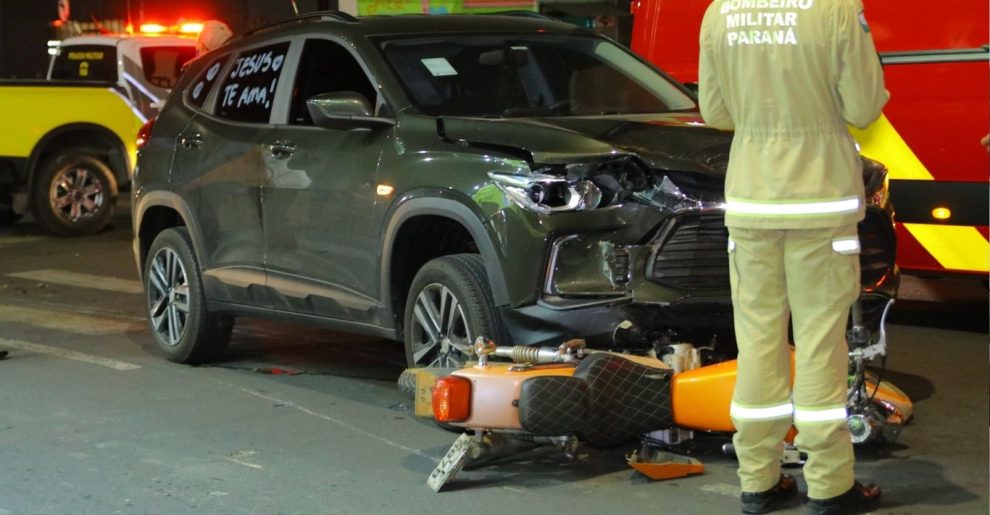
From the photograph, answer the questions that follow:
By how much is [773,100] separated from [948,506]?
5.14ft

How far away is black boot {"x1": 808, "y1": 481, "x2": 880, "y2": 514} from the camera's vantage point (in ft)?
15.7

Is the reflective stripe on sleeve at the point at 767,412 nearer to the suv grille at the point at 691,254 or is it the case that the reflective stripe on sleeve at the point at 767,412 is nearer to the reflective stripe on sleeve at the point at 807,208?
the reflective stripe on sleeve at the point at 807,208

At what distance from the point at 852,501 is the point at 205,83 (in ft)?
15.7

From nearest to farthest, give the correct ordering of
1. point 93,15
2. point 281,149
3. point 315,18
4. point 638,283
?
1. point 638,283
2. point 281,149
3. point 315,18
4. point 93,15

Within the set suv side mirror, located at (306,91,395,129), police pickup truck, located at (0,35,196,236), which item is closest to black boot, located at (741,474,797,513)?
suv side mirror, located at (306,91,395,129)

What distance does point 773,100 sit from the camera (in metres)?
4.68

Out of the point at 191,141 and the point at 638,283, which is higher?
the point at 191,141

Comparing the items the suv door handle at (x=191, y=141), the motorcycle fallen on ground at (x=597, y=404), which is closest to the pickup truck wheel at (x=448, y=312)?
the motorcycle fallen on ground at (x=597, y=404)

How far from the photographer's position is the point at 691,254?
577 centimetres

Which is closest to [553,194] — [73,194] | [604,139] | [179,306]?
[604,139]

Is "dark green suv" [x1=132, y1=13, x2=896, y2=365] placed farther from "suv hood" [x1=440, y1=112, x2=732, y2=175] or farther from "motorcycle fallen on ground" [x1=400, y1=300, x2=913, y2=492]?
"motorcycle fallen on ground" [x1=400, y1=300, x2=913, y2=492]

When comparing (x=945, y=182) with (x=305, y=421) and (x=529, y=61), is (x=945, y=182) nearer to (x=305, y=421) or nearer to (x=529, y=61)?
(x=529, y=61)

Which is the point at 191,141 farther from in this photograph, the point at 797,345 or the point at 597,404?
the point at 797,345

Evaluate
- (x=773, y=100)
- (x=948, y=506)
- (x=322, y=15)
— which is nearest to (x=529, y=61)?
(x=322, y=15)
